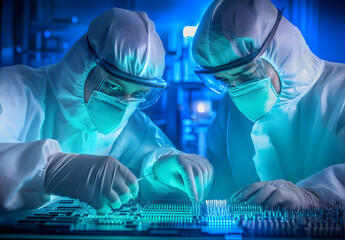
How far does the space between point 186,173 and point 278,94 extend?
815mm

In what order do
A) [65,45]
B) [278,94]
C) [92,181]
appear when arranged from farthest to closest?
1. [65,45]
2. [278,94]
3. [92,181]

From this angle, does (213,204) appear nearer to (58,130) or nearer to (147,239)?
(147,239)

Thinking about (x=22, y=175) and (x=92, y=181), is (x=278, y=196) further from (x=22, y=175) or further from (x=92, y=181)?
(x=22, y=175)

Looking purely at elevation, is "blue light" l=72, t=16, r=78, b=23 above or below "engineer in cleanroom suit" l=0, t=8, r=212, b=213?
above

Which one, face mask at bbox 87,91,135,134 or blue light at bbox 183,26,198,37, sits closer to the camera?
face mask at bbox 87,91,135,134

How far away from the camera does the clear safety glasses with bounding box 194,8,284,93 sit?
6.04 ft

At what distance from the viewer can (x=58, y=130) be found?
7.15 ft

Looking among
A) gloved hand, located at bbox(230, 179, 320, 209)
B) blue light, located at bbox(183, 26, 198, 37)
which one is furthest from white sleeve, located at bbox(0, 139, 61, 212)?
blue light, located at bbox(183, 26, 198, 37)

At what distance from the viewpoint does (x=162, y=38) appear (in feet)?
9.20

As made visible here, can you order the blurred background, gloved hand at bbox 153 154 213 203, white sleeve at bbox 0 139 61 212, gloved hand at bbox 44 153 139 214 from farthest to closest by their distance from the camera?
the blurred background, gloved hand at bbox 153 154 213 203, gloved hand at bbox 44 153 139 214, white sleeve at bbox 0 139 61 212

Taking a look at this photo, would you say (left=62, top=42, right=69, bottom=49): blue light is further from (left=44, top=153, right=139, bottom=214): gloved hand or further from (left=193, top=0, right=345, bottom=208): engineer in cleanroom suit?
(left=44, top=153, right=139, bottom=214): gloved hand

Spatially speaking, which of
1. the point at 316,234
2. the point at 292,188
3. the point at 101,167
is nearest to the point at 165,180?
the point at 101,167

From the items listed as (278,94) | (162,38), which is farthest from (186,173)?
(162,38)

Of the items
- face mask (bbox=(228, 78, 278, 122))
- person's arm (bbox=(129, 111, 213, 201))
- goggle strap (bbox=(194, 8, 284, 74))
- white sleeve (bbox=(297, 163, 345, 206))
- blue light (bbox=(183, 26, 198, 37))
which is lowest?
person's arm (bbox=(129, 111, 213, 201))
